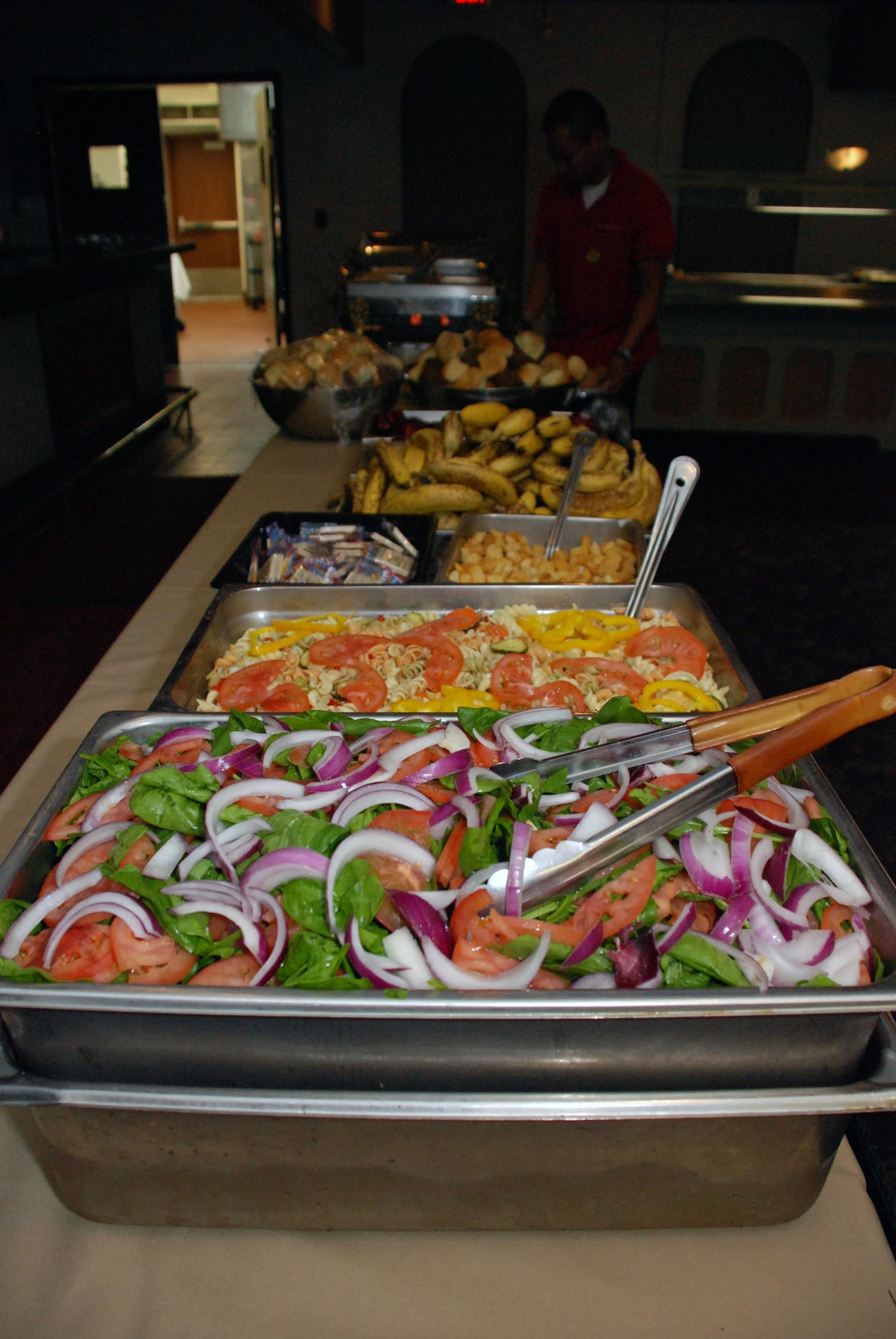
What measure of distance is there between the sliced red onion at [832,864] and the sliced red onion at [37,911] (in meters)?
0.60

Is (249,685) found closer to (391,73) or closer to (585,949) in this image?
(585,949)

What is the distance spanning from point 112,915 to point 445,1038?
0.95 feet

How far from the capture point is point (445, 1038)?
660mm

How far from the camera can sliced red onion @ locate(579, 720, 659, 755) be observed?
3.13 feet

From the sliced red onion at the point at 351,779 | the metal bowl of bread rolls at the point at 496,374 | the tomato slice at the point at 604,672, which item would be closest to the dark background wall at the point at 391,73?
the metal bowl of bread rolls at the point at 496,374

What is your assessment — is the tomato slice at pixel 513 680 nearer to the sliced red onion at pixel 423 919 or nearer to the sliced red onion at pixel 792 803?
the sliced red onion at pixel 792 803

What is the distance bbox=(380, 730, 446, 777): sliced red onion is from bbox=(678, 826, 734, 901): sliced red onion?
10.3 inches

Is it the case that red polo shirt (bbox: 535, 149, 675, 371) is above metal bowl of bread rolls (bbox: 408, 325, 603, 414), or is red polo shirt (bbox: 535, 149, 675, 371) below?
above

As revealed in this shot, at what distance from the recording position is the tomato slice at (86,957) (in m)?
0.72

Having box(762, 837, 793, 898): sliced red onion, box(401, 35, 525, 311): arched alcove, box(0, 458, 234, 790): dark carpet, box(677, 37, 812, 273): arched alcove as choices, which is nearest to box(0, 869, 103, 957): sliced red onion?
box(762, 837, 793, 898): sliced red onion

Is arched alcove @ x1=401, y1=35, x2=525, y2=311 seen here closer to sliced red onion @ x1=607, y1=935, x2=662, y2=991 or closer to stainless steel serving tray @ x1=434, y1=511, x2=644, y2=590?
stainless steel serving tray @ x1=434, y1=511, x2=644, y2=590

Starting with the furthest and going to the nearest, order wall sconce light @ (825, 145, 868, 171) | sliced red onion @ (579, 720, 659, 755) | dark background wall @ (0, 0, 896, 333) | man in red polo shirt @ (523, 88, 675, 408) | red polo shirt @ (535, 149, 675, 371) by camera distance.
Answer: wall sconce light @ (825, 145, 868, 171)
dark background wall @ (0, 0, 896, 333)
red polo shirt @ (535, 149, 675, 371)
man in red polo shirt @ (523, 88, 675, 408)
sliced red onion @ (579, 720, 659, 755)

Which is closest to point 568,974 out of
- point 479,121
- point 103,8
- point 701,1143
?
point 701,1143

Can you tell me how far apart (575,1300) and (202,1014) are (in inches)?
13.8
